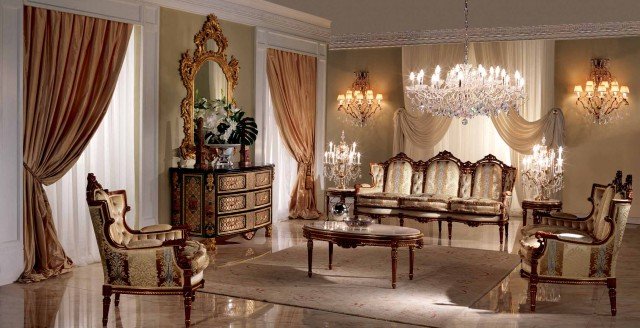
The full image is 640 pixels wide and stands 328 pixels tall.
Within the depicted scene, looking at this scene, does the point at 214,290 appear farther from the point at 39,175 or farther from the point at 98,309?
the point at 39,175

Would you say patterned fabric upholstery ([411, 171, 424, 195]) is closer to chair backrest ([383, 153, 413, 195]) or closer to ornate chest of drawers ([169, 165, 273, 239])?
chair backrest ([383, 153, 413, 195])

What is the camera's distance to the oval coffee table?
6043 millimetres

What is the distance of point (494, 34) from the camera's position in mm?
10453

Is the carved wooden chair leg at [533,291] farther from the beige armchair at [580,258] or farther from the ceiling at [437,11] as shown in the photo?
the ceiling at [437,11]

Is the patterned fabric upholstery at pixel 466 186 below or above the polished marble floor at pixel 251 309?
above

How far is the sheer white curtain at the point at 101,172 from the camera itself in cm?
688

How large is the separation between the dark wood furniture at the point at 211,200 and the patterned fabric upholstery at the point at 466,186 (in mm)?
2647

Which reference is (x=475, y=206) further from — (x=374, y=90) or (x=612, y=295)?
(x=374, y=90)

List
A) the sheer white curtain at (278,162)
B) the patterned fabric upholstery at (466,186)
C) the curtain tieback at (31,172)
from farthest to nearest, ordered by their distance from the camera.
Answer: the sheer white curtain at (278,162) → the patterned fabric upholstery at (466,186) → the curtain tieback at (31,172)

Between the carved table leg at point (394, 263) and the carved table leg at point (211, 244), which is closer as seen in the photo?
the carved table leg at point (394, 263)

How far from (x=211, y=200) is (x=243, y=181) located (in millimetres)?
548

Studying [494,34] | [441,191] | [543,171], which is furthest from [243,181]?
[494,34]

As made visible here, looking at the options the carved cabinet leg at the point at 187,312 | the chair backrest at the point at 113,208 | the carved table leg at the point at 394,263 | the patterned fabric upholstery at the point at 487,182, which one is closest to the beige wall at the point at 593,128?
the patterned fabric upholstery at the point at 487,182

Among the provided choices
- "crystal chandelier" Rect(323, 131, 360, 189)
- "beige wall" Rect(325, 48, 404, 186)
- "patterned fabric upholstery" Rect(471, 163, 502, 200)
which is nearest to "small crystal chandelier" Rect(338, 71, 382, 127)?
"beige wall" Rect(325, 48, 404, 186)
